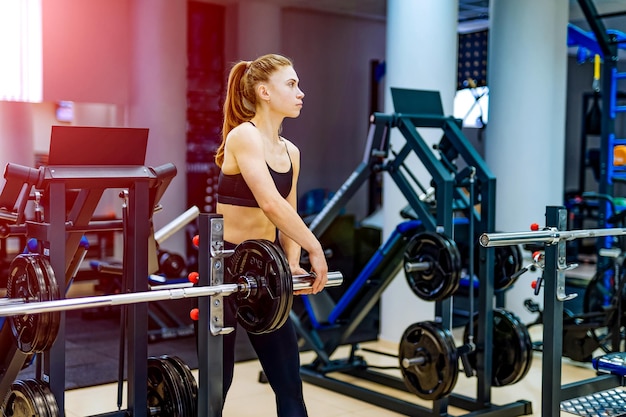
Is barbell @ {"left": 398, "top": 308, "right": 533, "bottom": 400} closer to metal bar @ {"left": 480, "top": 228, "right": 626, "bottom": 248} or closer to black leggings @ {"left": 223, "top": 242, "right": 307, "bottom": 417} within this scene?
metal bar @ {"left": 480, "top": 228, "right": 626, "bottom": 248}

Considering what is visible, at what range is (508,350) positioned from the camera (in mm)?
4410

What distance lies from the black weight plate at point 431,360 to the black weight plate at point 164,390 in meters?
1.50

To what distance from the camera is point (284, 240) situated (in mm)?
3111

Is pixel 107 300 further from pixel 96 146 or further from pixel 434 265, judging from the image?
pixel 434 265

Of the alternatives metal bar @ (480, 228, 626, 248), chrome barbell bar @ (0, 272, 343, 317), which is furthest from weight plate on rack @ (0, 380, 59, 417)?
metal bar @ (480, 228, 626, 248)

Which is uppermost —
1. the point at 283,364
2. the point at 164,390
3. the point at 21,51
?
the point at 21,51

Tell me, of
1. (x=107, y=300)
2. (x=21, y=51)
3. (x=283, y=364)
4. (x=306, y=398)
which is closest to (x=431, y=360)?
(x=306, y=398)

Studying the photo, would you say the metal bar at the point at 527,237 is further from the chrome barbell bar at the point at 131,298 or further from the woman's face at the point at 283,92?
the woman's face at the point at 283,92

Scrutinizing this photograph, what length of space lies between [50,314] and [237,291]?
61cm

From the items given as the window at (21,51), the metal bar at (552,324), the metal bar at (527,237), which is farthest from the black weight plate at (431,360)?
the window at (21,51)

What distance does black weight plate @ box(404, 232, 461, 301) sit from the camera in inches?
161

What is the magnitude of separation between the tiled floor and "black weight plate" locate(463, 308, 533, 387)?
0.92 feet

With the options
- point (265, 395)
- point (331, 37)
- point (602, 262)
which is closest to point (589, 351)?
point (602, 262)

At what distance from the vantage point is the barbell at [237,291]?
2338mm
